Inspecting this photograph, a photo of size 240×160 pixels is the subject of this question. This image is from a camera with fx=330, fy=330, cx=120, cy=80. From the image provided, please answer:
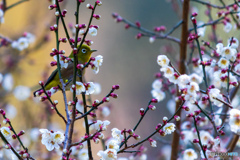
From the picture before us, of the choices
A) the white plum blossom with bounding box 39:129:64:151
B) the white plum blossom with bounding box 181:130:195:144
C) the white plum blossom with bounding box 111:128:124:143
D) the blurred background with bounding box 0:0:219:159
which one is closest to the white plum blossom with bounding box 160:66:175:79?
the white plum blossom with bounding box 111:128:124:143

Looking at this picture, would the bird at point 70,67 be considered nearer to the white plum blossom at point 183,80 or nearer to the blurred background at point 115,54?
the white plum blossom at point 183,80

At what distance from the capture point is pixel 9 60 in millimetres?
3865

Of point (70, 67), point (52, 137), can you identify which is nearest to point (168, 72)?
point (52, 137)

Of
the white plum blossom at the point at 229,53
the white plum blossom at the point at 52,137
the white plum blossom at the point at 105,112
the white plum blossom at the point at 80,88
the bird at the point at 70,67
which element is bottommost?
the white plum blossom at the point at 52,137

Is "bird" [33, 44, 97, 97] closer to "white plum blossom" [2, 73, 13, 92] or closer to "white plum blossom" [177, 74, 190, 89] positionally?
"white plum blossom" [177, 74, 190, 89]

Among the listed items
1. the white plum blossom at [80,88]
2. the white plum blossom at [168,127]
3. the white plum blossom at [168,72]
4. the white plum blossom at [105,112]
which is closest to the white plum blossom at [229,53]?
the white plum blossom at [168,72]

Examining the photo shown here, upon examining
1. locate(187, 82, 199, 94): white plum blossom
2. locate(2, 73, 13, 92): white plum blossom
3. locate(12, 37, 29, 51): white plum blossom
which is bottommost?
locate(187, 82, 199, 94): white plum blossom

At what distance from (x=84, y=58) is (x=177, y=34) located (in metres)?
5.18

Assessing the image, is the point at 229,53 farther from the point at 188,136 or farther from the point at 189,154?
the point at 188,136

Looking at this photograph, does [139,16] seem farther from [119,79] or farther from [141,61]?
[119,79]

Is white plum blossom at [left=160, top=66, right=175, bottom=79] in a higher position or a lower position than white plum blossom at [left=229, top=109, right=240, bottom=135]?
higher

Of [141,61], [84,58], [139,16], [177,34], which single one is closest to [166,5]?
→ [139,16]

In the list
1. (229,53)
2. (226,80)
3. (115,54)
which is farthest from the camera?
(115,54)

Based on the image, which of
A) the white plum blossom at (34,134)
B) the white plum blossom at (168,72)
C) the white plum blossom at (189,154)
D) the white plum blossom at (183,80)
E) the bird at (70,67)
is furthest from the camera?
the white plum blossom at (34,134)
